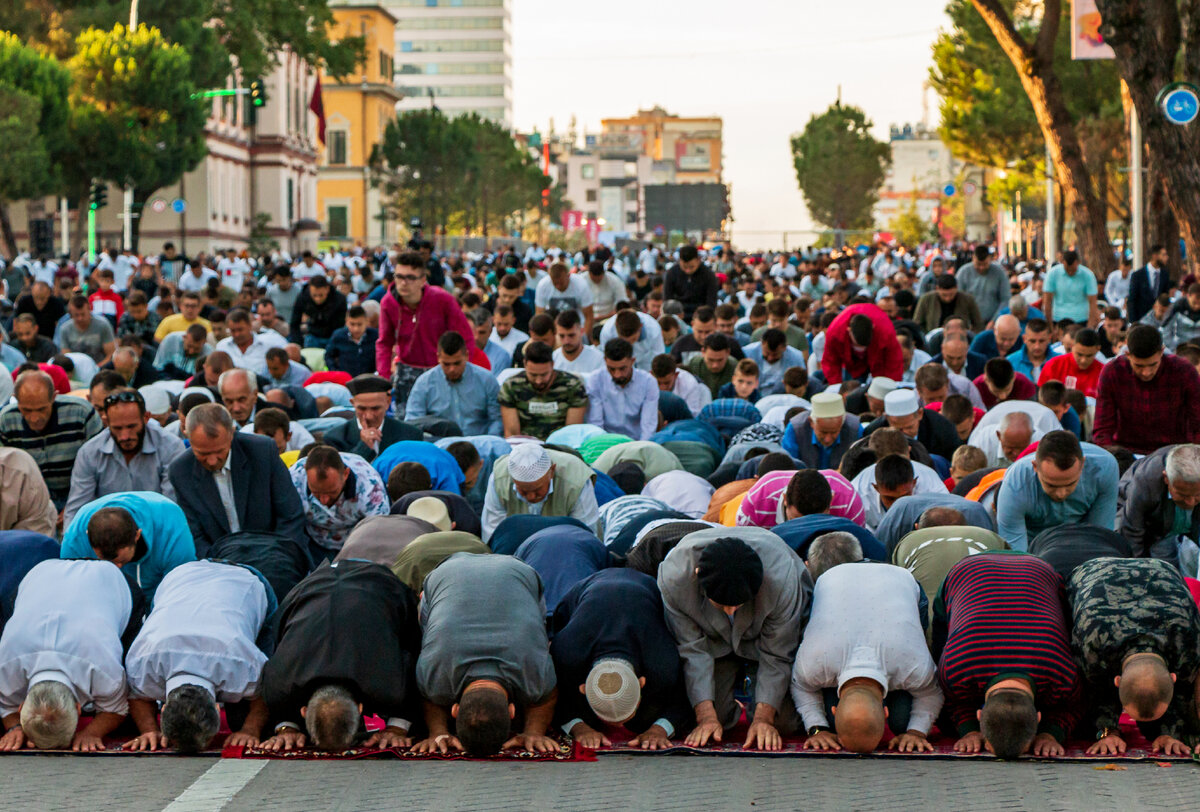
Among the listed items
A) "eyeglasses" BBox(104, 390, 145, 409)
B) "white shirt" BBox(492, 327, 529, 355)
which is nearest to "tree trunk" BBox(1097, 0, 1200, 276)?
"white shirt" BBox(492, 327, 529, 355)

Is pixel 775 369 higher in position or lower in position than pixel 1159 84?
lower

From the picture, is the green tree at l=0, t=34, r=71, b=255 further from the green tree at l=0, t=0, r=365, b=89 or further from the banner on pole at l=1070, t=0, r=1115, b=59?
the banner on pole at l=1070, t=0, r=1115, b=59

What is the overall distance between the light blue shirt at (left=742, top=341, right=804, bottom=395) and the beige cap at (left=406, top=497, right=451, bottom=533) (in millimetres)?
6822

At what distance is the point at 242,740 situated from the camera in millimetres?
7672

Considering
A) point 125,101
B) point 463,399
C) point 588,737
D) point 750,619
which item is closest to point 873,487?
point 750,619

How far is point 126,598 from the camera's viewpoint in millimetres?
8055

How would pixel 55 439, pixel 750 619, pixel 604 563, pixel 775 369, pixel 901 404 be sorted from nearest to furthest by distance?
pixel 750 619 < pixel 604 563 < pixel 55 439 < pixel 901 404 < pixel 775 369

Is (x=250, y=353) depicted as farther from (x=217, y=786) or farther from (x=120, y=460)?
(x=217, y=786)

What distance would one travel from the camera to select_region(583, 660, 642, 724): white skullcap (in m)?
7.59

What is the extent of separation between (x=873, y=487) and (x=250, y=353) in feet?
28.0

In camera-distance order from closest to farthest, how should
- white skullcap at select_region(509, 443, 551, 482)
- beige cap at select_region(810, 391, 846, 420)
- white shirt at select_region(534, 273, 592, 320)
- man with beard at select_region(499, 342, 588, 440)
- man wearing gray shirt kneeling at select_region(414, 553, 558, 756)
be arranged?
man wearing gray shirt kneeling at select_region(414, 553, 558, 756)
white skullcap at select_region(509, 443, 551, 482)
beige cap at select_region(810, 391, 846, 420)
man with beard at select_region(499, 342, 588, 440)
white shirt at select_region(534, 273, 592, 320)

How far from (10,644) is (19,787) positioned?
2.82 feet

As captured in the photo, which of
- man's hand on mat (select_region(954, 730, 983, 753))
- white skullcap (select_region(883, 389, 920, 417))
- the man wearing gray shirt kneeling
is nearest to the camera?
the man wearing gray shirt kneeling

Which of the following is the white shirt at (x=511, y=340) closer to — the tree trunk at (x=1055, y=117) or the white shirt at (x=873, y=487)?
the white shirt at (x=873, y=487)
